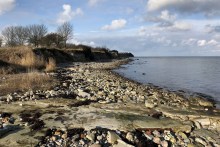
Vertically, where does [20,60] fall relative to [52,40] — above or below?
below

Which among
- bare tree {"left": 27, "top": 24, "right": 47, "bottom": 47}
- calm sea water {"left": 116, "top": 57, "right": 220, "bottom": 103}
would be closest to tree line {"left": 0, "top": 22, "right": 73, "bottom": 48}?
bare tree {"left": 27, "top": 24, "right": 47, "bottom": 47}

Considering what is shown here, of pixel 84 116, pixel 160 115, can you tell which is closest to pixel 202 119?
pixel 160 115

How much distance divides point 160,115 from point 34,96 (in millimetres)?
5822

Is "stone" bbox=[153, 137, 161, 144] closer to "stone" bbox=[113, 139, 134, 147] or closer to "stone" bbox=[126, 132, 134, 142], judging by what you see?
"stone" bbox=[126, 132, 134, 142]

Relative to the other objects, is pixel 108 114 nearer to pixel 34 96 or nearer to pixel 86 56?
pixel 34 96

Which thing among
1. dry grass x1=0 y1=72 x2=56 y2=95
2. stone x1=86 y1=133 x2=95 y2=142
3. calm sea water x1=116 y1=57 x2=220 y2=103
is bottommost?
calm sea water x1=116 y1=57 x2=220 y2=103

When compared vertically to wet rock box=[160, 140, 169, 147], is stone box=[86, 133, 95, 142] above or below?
above

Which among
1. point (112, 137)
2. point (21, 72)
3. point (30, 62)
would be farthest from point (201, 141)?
point (30, 62)

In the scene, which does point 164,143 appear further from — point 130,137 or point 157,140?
point 130,137

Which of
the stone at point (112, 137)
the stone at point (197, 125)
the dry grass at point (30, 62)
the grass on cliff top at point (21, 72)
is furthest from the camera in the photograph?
the dry grass at point (30, 62)

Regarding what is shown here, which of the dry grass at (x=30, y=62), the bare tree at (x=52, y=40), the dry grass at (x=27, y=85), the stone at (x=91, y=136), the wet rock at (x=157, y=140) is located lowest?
the wet rock at (x=157, y=140)

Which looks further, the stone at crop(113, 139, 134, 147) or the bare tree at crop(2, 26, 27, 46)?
the bare tree at crop(2, 26, 27, 46)

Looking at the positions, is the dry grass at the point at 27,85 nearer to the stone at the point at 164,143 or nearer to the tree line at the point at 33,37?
the stone at the point at 164,143

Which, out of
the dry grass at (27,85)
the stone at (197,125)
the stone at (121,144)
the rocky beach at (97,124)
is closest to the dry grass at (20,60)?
the dry grass at (27,85)
